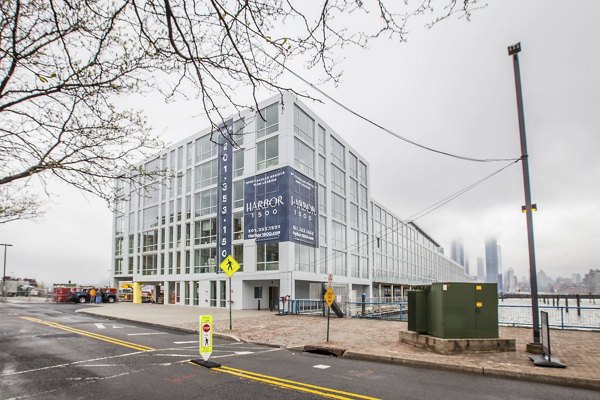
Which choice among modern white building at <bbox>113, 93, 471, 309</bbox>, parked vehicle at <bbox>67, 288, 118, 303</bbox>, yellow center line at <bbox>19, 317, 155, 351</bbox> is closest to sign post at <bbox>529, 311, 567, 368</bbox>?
yellow center line at <bbox>19, 317, 155, 351</bbox>

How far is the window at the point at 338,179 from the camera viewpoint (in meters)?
41.1

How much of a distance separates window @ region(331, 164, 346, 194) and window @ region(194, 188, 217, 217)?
Answer: 1213 centimetres

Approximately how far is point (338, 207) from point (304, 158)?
A: 8554 millimetres

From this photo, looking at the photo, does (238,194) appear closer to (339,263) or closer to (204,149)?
(204,149)

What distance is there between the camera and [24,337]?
47.1 feet

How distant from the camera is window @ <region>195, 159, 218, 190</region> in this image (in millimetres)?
38969

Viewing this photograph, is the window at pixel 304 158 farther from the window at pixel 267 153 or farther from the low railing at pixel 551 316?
the low railing at pixel 551 316

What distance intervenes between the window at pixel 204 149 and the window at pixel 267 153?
22.1 ft

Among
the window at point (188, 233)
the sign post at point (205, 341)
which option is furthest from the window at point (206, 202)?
the sign post at point (205, 341)

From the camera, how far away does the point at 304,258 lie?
3334 cm

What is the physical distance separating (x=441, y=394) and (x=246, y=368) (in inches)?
164

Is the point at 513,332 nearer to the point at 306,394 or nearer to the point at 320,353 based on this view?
the point at 320,353

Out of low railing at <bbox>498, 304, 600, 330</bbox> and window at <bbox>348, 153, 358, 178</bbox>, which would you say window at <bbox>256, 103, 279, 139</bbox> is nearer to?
window at <bbox>348, 153, 358, 178</bbox>

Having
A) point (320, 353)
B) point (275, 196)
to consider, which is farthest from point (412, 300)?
point (275, 196)
